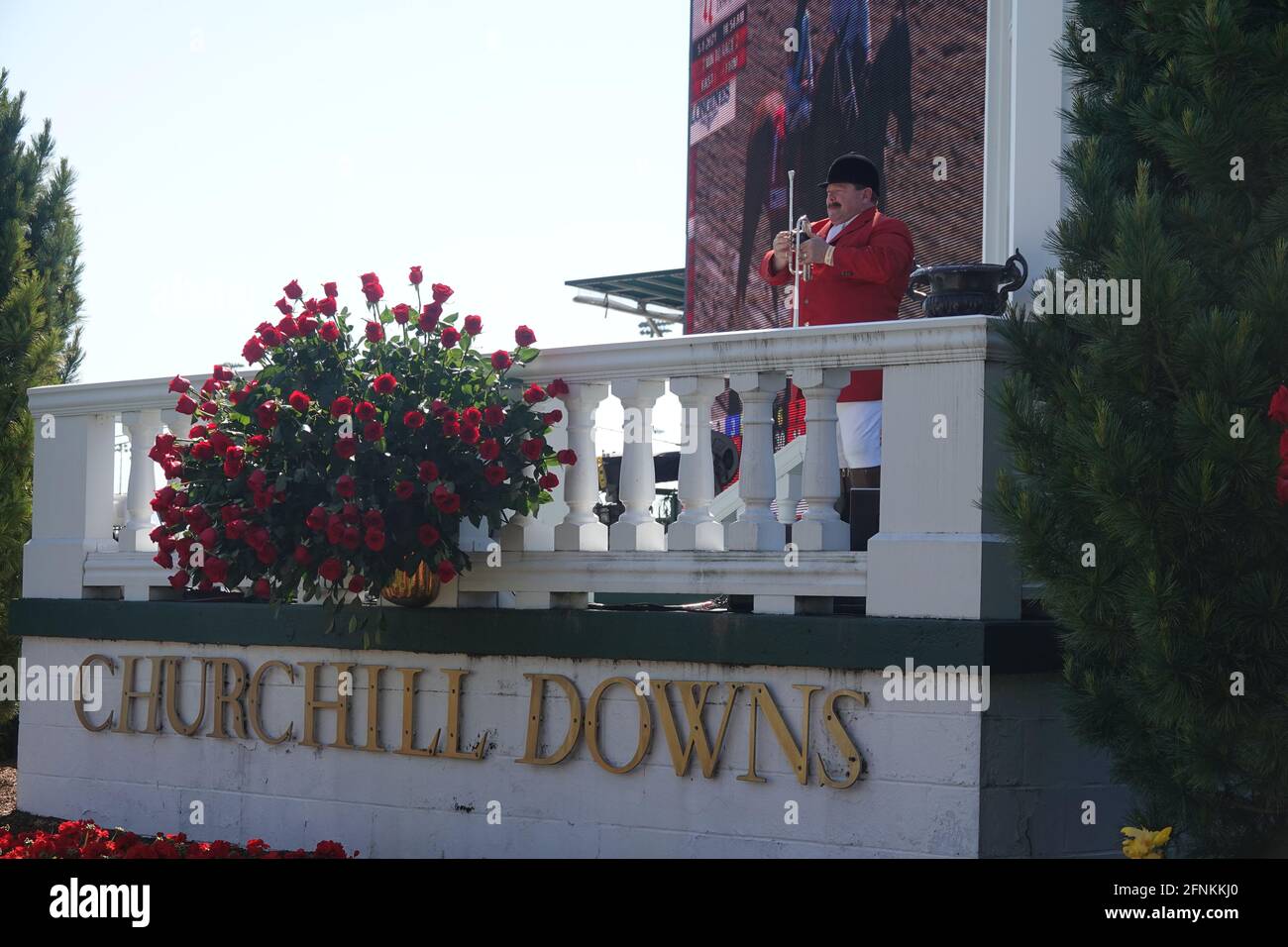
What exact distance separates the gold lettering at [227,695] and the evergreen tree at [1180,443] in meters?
3.56

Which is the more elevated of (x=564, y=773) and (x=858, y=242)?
(x=858, y=242)

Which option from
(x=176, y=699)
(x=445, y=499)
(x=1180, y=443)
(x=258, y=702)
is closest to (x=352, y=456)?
(x=445, y=499)

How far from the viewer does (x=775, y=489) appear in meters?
5.99

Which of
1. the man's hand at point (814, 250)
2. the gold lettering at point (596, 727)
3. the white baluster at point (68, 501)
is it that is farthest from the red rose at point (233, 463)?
the man's hand at point (814, 250)

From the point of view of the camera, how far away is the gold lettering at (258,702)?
22.2ft

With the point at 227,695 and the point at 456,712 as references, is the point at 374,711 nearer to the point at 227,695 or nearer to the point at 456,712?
the point at 456,712

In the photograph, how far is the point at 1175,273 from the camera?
172 inches

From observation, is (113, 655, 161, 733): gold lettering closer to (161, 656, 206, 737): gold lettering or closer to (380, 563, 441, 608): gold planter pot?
(161, 656, 206, 737): gold lettering

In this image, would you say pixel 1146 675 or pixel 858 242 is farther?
pixel 858 242

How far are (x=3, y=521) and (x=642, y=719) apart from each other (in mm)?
5473

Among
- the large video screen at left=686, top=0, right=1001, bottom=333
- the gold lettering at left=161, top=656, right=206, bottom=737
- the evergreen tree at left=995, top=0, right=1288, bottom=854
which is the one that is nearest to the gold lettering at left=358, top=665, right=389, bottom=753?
the gold lettering at left=161, top=656, right=206, bottom=737
